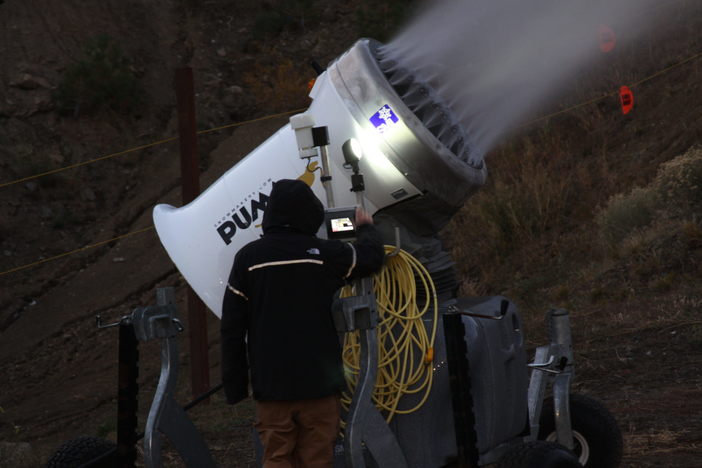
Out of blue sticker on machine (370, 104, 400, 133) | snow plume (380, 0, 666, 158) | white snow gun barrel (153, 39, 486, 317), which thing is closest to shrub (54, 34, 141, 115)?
snow plume (380, 0, 666, 158)

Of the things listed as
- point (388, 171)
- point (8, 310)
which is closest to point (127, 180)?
point (8, 310)

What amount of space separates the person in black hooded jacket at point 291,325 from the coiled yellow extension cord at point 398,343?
32 cm

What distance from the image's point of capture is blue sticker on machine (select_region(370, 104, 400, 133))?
5133mm

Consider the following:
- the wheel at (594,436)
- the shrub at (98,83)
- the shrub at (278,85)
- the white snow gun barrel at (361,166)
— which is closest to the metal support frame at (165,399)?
the white snow gun barrel at (361,166)

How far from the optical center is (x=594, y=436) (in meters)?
5.66

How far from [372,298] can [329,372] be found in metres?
0.40

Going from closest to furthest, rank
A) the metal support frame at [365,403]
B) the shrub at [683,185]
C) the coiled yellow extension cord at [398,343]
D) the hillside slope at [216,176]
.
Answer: the metal support frame at [365,403] → the coiled yellow extension cord at [398,343] → the hillside slope at [216,176] → the shrub at [683,185]

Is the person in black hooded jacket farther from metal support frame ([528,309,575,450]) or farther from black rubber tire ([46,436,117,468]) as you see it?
metal support frame ([528,309,575,450])

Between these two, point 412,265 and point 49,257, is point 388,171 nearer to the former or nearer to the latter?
point 412,265

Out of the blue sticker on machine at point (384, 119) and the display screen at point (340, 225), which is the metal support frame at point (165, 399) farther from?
the blue sticker on machine at point (384, 119)

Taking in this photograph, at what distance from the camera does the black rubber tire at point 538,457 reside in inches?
180

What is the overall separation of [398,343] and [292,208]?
0.91m

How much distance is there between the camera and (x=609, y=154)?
16.4 meters

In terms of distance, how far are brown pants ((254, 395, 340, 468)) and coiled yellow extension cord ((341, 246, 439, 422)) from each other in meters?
0.26
